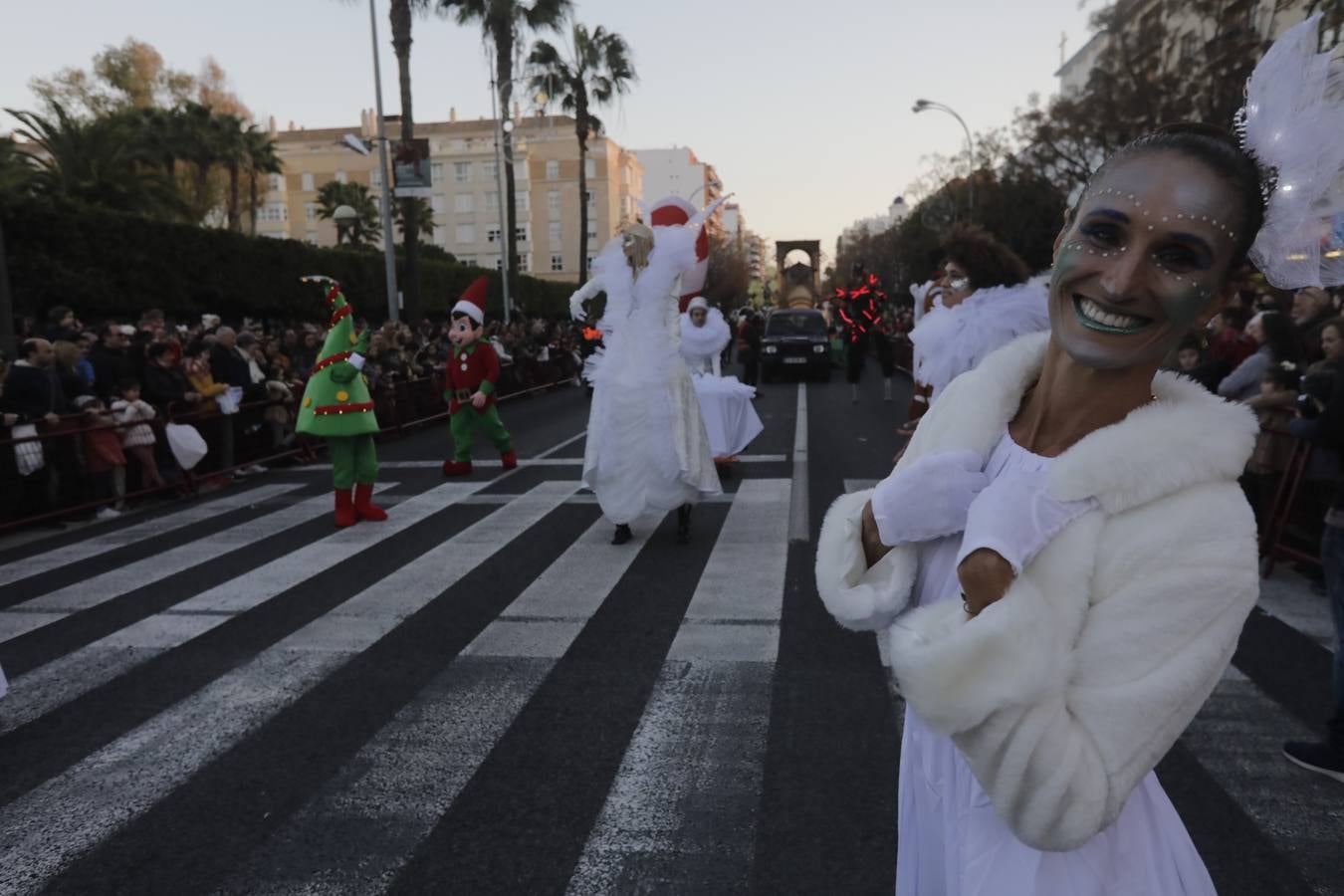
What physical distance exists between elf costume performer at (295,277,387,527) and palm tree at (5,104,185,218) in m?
22.5

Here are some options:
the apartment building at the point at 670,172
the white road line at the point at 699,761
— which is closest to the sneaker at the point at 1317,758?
the white road line at the point at 699,761

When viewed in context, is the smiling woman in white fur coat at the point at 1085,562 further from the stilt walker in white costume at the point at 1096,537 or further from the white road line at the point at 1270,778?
the white road line at the point at 1270,778

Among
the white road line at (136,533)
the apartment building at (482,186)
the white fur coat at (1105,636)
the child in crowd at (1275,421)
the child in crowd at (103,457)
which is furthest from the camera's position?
the apartment building at (482,186)

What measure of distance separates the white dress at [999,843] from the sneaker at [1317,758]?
2540 mm

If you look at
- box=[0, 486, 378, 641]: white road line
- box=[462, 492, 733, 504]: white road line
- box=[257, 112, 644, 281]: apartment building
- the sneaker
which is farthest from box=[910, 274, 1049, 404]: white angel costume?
box=[257, 112, 644, 281]: apartment building

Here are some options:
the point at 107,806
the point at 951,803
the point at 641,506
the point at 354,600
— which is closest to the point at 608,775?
the point at 107,806

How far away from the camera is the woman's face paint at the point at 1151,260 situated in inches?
Result: 55.0

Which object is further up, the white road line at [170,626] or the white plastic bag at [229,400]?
the white plastic bag at [229,400]

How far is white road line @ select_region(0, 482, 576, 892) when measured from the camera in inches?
126

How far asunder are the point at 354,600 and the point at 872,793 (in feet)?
12.2

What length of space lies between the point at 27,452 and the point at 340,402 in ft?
10.2

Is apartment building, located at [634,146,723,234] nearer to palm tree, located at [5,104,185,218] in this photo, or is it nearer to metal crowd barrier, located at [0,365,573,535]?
palm tree, located at [5,104,185,218]

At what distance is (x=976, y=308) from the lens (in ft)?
20.9

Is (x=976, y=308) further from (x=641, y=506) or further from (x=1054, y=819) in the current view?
(x=1054, y=819)
